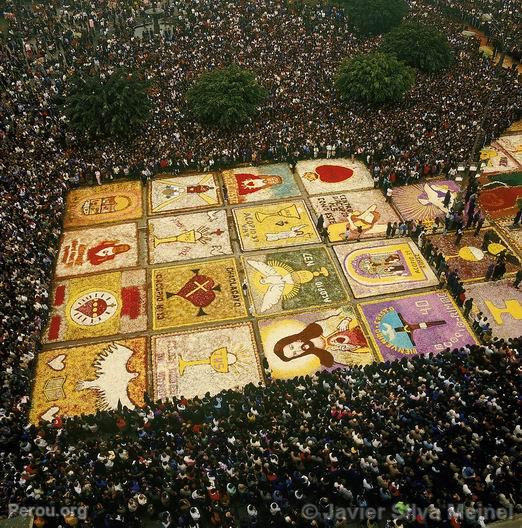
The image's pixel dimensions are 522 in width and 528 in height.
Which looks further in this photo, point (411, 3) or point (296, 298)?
point (411, 3)

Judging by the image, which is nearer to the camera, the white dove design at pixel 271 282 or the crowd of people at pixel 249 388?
the crowd of people at pixel 249 388

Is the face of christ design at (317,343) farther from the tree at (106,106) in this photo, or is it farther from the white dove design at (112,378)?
the tree at (106,106)

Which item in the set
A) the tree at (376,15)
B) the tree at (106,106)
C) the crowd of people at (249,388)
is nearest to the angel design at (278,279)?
the crowd of people at (249,388)

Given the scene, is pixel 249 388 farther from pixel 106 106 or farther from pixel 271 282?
Answer: pixel 106 106

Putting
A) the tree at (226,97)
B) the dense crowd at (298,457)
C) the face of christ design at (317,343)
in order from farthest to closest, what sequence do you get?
the tree at (226,97) < the face of christ design at (317,343) < the dense crowd at (298,457)

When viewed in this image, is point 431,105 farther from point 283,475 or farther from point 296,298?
point 283,475

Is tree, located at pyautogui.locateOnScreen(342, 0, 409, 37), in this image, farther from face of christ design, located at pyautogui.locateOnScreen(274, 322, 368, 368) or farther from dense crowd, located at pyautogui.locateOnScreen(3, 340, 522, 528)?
dense crowd, located at pyautogui.locateOnScreen(3, 340, 522, 528)

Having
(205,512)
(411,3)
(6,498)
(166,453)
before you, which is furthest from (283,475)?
(411,3)
